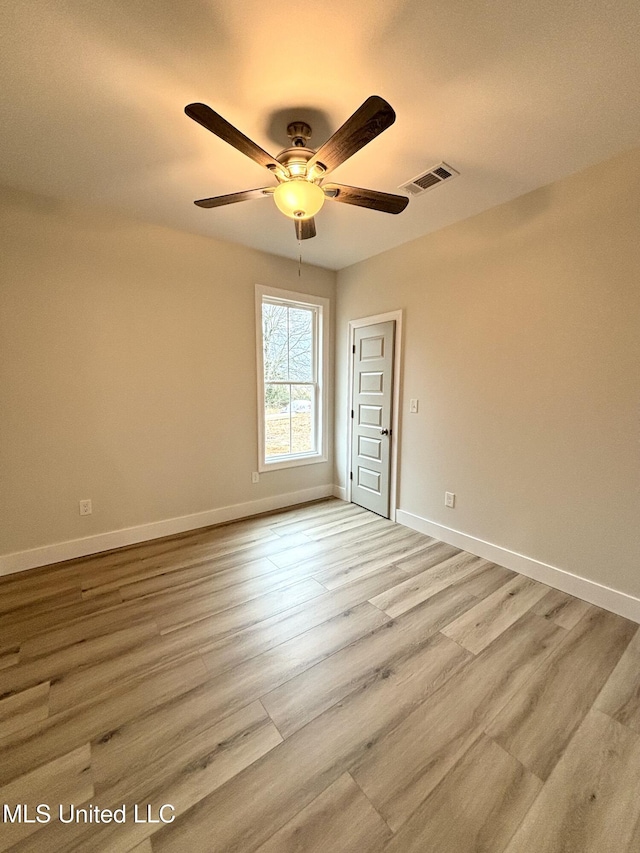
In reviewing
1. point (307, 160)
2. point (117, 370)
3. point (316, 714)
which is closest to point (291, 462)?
point (117, 370)

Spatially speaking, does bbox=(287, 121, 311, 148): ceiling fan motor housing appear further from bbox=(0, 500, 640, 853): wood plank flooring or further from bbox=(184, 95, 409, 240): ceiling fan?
bbox=(0, 500, 640, 853): wood plank flooring

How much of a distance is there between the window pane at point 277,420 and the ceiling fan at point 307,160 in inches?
70.5

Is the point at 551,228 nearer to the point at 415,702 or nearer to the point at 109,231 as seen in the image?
the point at 415,702

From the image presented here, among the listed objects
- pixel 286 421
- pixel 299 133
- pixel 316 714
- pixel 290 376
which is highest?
pixel 299 133

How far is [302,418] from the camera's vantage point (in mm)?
3822

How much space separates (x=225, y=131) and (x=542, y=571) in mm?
3036

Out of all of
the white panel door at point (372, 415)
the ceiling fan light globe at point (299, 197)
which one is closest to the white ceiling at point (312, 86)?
the ceiling fan light globe at point (299, 197)

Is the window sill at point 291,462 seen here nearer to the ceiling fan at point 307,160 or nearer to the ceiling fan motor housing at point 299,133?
the ceiling fan at point 307,160

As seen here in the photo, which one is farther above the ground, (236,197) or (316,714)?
(236,197)

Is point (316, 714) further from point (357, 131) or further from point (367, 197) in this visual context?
point (367, 197)

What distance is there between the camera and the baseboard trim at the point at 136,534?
7.88ft

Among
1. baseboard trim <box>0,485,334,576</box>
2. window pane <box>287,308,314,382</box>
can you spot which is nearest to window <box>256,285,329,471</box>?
window pane <box>287,308,314,382</box>

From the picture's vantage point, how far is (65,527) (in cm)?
254

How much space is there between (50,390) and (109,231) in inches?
50.3
